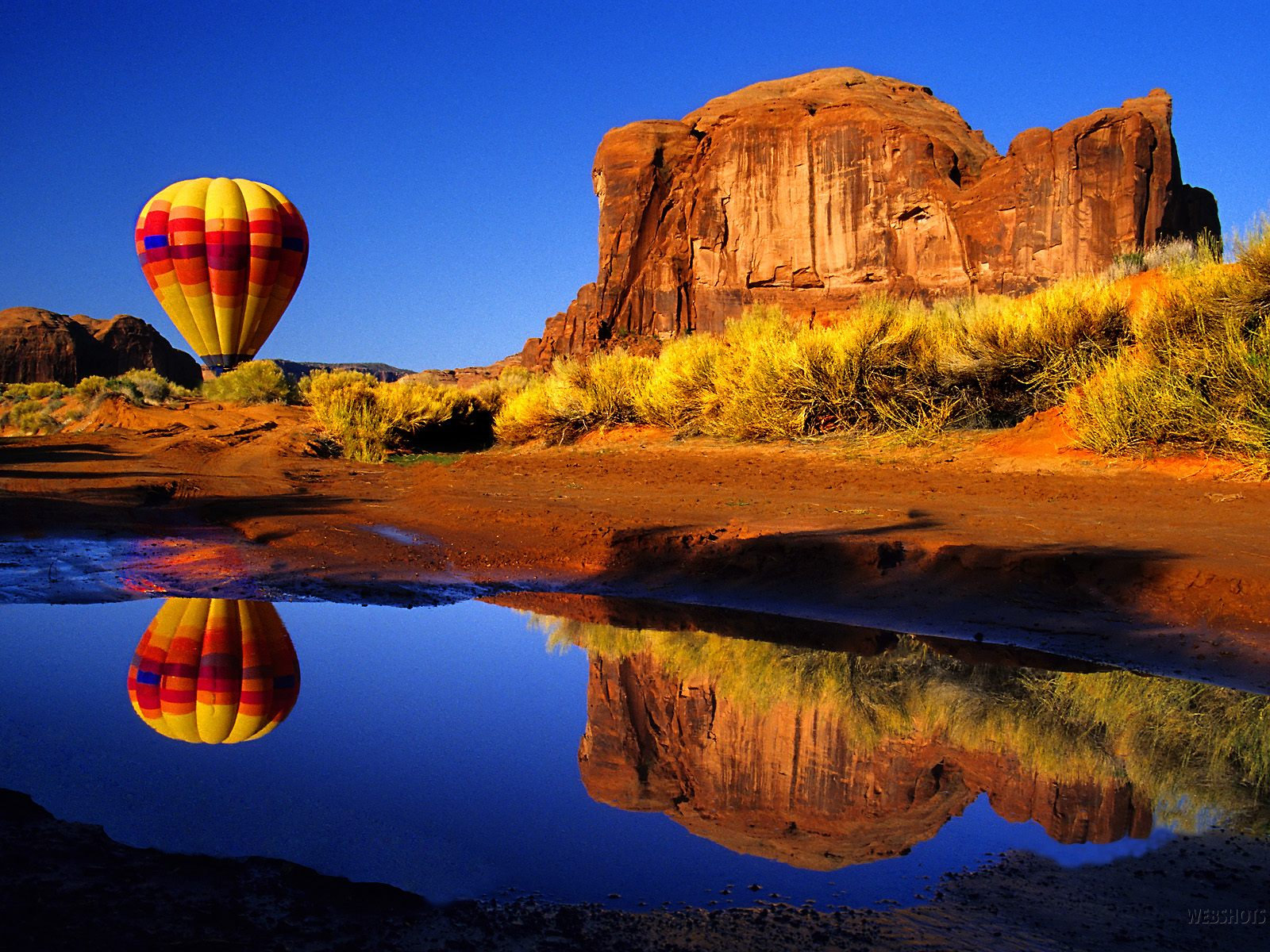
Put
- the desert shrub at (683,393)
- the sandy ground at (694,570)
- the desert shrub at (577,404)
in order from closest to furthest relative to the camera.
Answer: the sandy ground at (694,570), the desert shrub at (683,393), the desert shrub at (577,404)

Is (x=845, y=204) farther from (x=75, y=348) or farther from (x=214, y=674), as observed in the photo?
(x=214, y=674)

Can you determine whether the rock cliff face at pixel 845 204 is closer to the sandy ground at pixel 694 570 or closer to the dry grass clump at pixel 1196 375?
the dry grass clump at pixel 1196 375

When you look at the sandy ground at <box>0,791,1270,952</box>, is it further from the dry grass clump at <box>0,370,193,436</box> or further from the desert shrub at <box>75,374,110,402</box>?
the desert shrub at <box>75,374,110,402</box>

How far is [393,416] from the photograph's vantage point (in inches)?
856

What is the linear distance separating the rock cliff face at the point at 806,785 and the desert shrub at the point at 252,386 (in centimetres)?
2604

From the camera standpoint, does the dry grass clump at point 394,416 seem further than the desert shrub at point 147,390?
No

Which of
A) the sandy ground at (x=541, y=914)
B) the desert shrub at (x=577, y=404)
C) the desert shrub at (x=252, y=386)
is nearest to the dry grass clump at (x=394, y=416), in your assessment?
the desert shrub at (x=577, y=404)

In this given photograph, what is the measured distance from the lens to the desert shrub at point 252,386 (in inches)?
1143

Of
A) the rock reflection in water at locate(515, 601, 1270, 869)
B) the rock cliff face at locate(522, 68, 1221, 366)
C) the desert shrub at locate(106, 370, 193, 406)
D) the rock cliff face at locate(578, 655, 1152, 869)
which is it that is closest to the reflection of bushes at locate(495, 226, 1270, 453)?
the rock reflection in water at locate(515, 601, 1270, 869)

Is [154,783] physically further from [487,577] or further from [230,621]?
[487,577]

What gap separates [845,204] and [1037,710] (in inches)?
2232

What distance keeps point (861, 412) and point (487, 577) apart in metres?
9.76

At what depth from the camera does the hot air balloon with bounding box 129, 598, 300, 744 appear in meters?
4.89

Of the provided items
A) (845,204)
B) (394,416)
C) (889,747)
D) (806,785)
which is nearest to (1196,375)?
(889,747)
